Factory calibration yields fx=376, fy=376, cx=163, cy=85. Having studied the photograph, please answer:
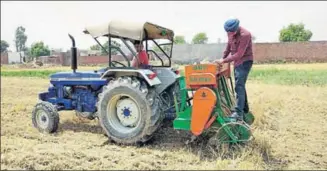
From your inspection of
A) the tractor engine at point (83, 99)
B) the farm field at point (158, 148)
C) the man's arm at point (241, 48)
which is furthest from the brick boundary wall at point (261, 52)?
the man's arm at point (241, 48)

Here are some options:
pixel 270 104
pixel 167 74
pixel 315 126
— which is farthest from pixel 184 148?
pixel 270 104

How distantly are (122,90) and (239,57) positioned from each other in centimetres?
203

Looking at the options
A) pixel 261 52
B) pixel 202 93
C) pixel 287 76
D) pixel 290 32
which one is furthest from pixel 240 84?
pixel 290 32

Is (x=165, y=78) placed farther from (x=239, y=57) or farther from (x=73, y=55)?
(x=73, y=55)

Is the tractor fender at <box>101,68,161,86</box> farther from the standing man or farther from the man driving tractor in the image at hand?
the standing man

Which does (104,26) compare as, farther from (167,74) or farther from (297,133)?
(297,133)

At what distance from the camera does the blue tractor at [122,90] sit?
633 cm

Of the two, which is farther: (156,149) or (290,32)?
(290,32)

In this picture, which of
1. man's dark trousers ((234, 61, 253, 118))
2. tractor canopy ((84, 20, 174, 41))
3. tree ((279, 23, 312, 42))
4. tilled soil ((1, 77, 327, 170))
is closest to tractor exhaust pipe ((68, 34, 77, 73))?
tractor canopy ((84, 20, 174, 41))

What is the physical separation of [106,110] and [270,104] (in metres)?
5.72

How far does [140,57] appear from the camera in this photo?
715 cm

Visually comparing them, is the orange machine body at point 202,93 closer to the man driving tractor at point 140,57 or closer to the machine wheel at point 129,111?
the machine wheel at point 129,111

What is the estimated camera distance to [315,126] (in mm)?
8055

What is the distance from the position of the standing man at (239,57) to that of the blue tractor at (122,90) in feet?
3.85
